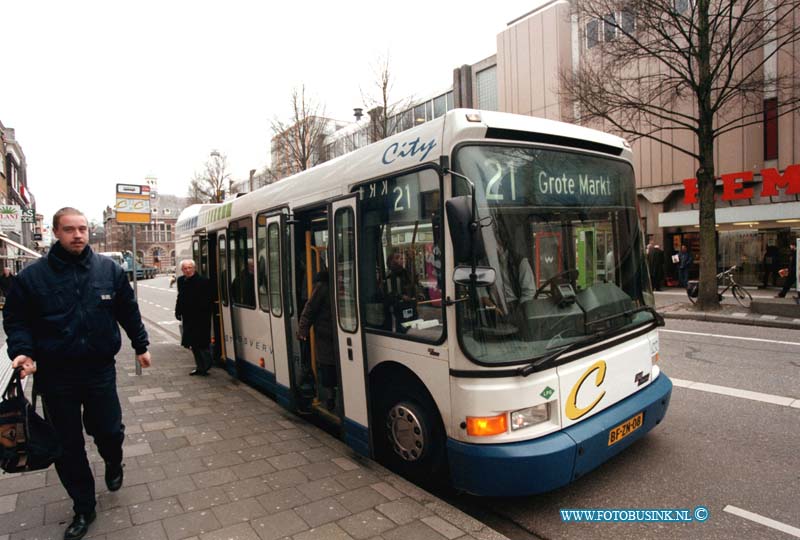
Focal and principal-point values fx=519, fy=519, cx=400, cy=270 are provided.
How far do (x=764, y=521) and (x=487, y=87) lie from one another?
2874 cm

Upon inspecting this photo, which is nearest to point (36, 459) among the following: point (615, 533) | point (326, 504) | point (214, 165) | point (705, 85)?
point (326, 504)

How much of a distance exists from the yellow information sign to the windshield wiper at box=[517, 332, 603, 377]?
7848mm

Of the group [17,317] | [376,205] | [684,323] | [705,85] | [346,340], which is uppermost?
[705,85]

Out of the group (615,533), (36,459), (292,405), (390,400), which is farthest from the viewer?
(292,405)

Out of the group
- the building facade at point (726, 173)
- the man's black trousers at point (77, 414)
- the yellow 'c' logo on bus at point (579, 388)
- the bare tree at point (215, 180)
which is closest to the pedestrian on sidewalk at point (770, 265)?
the building facade at point (726, 173)

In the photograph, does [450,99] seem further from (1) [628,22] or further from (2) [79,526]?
(2) [79,526]

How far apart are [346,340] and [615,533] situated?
2.45 m

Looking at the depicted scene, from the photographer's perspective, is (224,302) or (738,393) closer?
(738,393)

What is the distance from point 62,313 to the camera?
126 inches

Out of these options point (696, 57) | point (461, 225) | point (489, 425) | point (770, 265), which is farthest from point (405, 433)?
point (770, 265)

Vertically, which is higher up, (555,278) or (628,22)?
(628,22)

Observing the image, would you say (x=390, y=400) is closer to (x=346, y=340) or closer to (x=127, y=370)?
(x=346, y=340)

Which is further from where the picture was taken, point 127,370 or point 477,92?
point 477,92

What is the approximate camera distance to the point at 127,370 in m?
8.12
